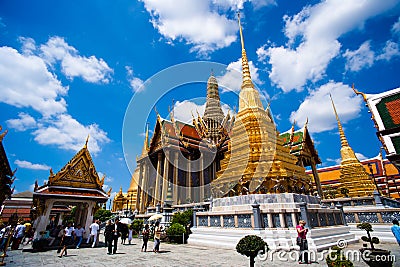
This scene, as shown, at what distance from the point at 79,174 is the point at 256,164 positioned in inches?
330

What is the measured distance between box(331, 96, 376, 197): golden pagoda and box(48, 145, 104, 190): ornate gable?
19.2 meters

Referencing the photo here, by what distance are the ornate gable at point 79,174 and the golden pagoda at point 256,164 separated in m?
6.37

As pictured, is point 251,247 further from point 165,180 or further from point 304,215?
point 165,180

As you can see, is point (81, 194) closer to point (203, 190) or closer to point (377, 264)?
point (377, 264)

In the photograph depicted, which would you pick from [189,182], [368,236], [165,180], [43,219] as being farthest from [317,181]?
[43,219]

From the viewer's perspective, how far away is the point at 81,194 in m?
8.97

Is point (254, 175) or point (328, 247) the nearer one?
point (328, 247)

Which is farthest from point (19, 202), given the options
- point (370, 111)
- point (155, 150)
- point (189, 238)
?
point (370, 111)

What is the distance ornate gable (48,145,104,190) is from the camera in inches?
348

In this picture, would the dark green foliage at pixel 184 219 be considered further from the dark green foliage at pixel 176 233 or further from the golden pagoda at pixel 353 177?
the golden pagoda at pixel 353 177

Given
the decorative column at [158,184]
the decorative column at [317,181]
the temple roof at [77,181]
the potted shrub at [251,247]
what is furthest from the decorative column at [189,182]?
the potted shrub at [251,247]

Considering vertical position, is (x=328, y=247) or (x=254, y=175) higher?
(x=254, y=175)

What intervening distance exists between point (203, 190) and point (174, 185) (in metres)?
3.50

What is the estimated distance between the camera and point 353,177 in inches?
794
